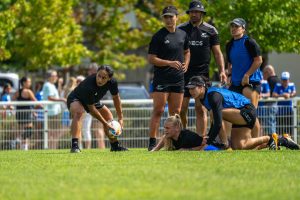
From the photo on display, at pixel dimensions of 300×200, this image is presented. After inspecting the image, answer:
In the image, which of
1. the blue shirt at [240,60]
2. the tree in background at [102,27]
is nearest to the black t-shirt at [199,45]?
the blue shirt at [240,60]

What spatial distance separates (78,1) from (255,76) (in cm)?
2723

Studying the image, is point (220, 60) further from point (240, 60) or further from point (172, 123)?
point (172, 123)

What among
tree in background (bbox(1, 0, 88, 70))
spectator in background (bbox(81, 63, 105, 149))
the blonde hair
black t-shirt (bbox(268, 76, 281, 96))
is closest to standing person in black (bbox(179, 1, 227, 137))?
the blonde hair

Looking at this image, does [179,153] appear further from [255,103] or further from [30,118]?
[30,118]

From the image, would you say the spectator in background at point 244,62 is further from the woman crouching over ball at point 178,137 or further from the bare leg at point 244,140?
the woman crouching over ball at point 178,137

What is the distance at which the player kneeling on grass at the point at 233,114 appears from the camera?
14.5m

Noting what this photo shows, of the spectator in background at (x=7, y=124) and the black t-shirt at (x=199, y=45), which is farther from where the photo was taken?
the spectator in background at (x=7, y=124)

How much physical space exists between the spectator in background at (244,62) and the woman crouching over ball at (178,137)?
1.11 m

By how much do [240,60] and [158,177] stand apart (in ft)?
19.7

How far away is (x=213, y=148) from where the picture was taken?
50.1 ft

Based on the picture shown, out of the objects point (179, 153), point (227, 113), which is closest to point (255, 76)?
point (227, 113)

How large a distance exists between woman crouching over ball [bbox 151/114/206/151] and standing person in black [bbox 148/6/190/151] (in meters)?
0.89

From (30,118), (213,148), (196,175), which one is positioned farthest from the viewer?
(30,118)

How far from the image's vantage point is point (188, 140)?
50.4ft
